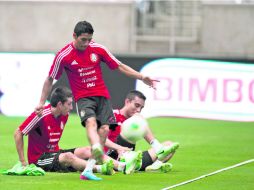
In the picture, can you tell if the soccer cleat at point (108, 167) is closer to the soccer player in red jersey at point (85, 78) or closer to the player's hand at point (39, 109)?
the soccer player in red jersey at point (85, 78)

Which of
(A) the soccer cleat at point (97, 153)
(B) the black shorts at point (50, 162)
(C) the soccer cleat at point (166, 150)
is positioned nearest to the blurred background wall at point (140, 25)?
(C) the soccer cleat at point (166, 150)

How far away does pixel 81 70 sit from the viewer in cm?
1177

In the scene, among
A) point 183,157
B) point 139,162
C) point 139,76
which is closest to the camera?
point 139,76

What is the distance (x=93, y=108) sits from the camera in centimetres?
1168

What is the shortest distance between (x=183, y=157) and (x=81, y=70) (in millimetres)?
3826

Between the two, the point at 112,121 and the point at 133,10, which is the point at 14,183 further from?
the point at 133,10

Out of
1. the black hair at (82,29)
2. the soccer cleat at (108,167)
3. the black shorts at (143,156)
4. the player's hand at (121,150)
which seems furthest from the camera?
the black shorts at (143,156)

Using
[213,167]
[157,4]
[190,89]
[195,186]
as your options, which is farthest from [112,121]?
[157,4]

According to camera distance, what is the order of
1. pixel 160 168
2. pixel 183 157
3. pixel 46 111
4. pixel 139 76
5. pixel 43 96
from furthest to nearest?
pixel 183 157, pixel 160 168, pixel 46 111, pixel 139 76, pixel 43 96

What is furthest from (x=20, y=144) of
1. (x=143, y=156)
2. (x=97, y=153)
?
(x=143, y=156)

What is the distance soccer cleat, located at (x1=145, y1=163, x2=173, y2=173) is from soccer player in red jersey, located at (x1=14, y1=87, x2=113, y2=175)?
0.99 metres

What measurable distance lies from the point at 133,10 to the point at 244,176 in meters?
17.5

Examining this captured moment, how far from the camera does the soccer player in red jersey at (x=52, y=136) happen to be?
11.9 metres

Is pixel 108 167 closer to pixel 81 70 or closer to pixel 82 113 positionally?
pixel 82 113
